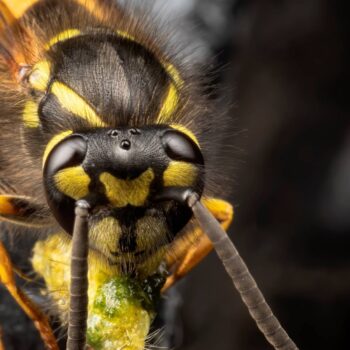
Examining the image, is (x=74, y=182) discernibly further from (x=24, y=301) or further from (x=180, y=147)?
(x=24, y=301)

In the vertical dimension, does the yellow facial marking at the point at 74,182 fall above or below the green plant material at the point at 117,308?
above

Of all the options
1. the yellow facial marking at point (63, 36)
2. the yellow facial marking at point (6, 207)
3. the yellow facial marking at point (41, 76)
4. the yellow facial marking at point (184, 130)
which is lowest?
the yellow facial marking at point (6, 207)

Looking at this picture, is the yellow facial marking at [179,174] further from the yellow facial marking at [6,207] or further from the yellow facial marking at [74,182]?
the yellow facial marking at [6,207]

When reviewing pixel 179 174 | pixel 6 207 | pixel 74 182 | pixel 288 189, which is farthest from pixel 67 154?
pixel 288 189

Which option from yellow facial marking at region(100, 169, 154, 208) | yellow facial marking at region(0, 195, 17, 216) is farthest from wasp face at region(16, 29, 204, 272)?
yellow facial marking at region(0, 195, 17, 216)

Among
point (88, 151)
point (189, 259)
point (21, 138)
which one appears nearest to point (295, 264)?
point (189, 259)

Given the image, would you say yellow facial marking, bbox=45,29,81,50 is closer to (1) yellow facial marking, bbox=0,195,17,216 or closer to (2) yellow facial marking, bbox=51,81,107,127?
(2) yellow facial marking, bbox=51,81,107,127

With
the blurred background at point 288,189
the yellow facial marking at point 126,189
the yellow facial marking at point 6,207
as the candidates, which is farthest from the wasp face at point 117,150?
the blurred background at point 288,189
